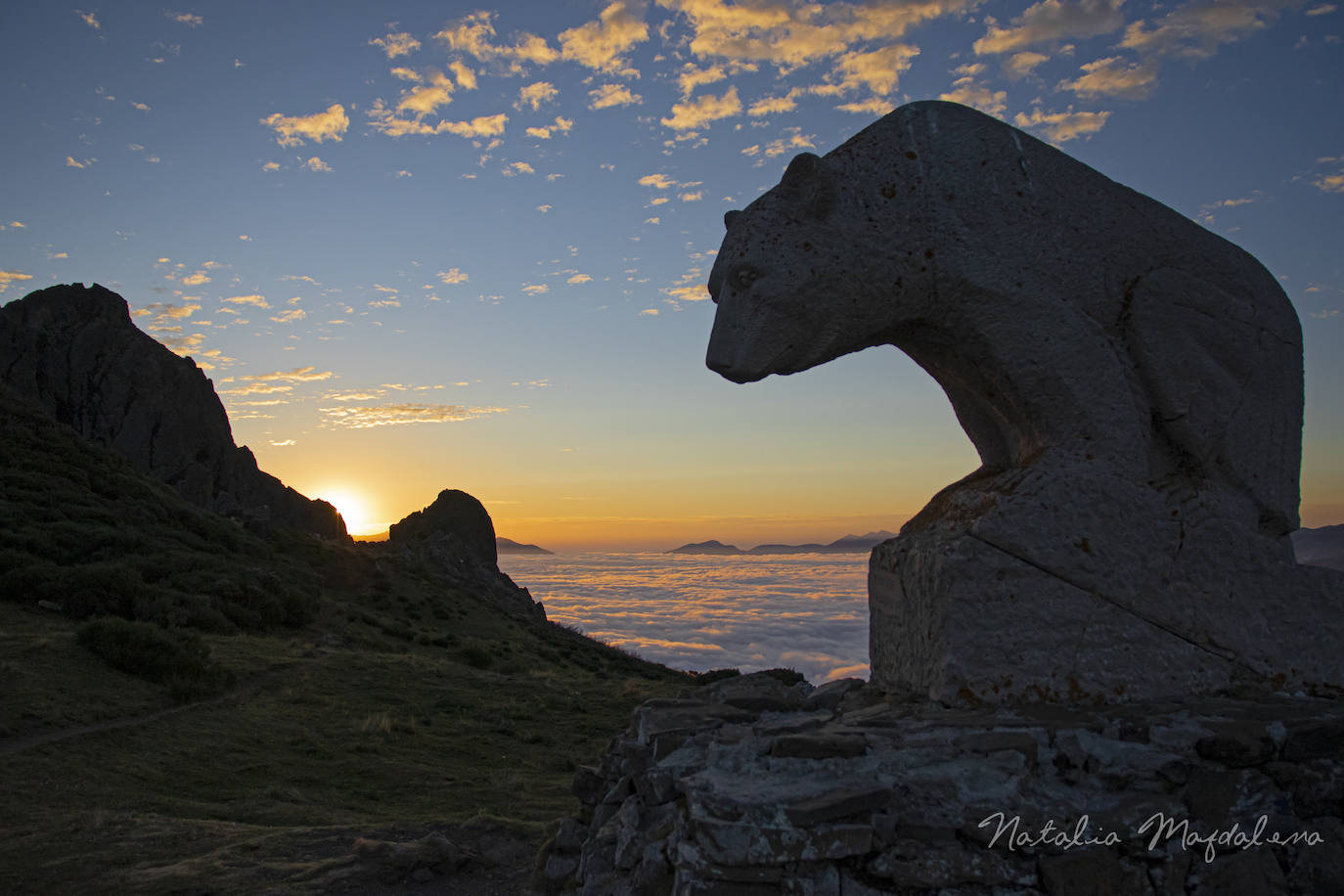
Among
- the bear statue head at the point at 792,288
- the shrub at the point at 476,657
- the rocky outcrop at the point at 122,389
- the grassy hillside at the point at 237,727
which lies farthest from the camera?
the rocky outcrop at the point at 122,389

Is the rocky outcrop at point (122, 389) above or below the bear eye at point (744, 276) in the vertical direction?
above

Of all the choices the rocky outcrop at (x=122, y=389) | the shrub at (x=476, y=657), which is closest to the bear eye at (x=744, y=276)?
the shrub at (x=476, y=657)

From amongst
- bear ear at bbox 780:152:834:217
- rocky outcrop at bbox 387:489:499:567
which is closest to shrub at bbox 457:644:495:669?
A: bear ear at bbox 780:152:834:217

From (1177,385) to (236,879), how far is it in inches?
235

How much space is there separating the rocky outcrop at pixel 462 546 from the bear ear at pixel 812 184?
29.9m

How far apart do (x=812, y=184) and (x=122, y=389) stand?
44.1 metres

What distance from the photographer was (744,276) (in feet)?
12.7

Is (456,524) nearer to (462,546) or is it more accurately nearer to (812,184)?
(462,546)

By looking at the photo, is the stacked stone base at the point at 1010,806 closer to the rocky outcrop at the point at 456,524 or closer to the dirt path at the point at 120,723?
the dirt path at the point at 120,723

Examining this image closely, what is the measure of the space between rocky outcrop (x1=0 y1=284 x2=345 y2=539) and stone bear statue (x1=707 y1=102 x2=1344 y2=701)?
35.7 metres

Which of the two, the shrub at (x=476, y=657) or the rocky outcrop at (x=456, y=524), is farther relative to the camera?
the rocky outcrop at (x=456, y=524)

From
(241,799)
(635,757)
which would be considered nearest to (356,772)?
(241,799)

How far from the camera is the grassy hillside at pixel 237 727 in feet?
18.4

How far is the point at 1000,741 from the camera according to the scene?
3.05m
